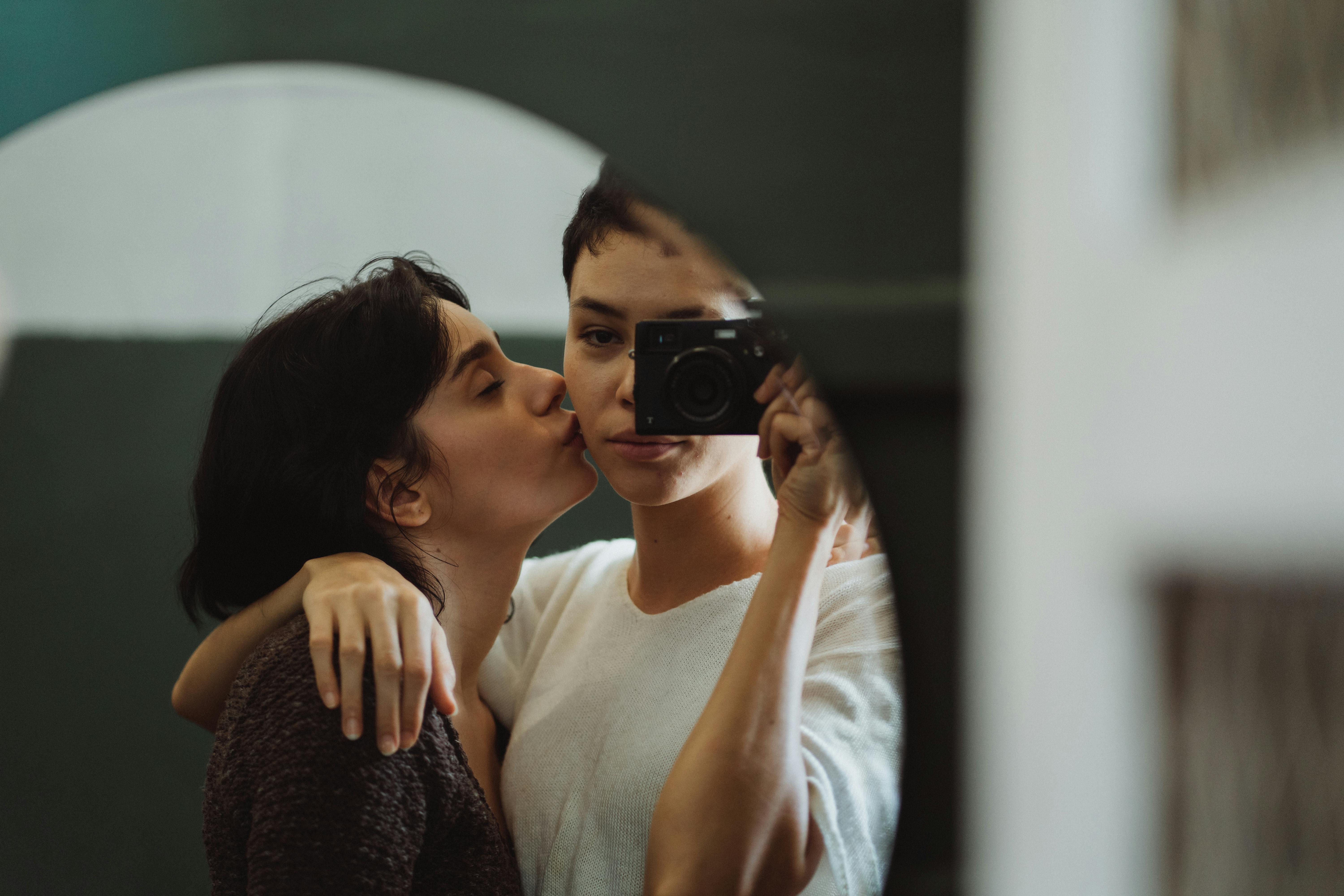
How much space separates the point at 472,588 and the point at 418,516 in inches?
2.5

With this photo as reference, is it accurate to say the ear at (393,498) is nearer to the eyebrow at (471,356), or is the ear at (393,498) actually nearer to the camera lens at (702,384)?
the eyebrow at (471,356)

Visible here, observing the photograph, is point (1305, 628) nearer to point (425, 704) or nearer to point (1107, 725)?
point (1107, 725)

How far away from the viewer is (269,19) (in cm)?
59

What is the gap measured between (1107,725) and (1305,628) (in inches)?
4.5

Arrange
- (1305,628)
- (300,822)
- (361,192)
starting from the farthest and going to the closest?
1. (361,192)
2. (300,822)
3. (1305,628)

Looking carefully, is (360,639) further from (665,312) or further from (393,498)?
(665,312)

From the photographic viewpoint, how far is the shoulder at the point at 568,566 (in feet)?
2.20

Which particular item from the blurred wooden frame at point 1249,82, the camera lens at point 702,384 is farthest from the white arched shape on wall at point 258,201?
the blurred wooden frame at point 1249,82

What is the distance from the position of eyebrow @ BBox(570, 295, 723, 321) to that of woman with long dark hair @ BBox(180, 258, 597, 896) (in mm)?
55

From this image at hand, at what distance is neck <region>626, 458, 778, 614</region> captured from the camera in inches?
23.4

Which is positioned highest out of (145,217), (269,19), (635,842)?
(269,19)

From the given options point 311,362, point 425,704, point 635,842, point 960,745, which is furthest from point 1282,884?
point 311,362

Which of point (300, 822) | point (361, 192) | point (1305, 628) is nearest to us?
point (1305, 628)

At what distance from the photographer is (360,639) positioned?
56cm
